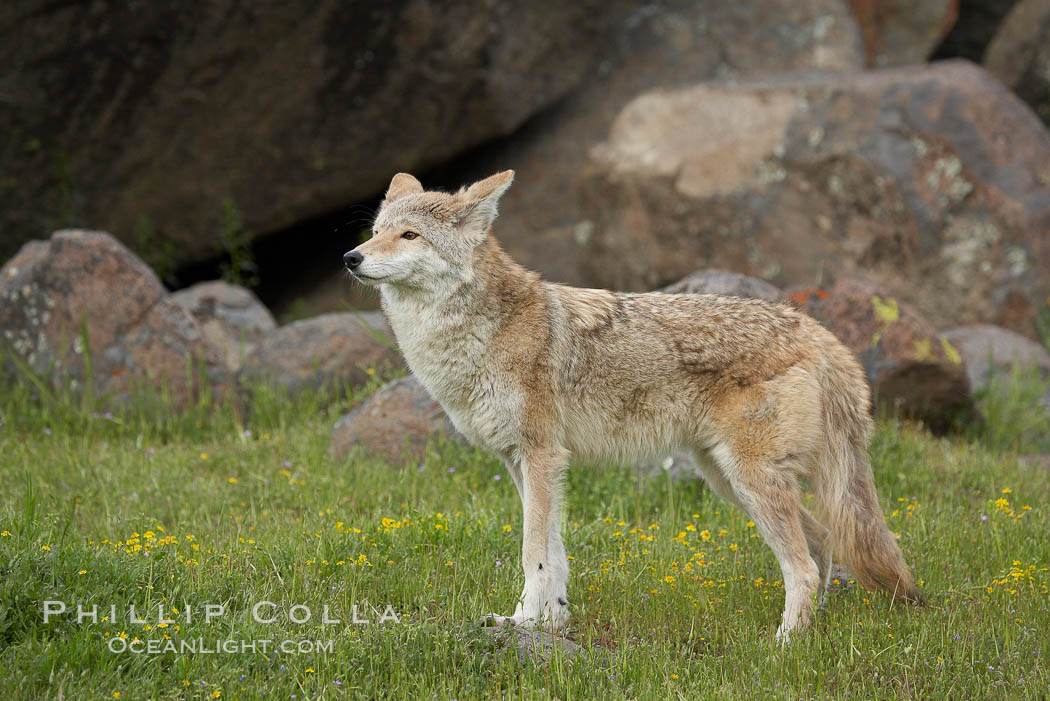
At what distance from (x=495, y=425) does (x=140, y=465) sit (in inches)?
137

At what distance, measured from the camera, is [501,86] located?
11.9 m

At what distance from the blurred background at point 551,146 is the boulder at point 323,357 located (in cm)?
99

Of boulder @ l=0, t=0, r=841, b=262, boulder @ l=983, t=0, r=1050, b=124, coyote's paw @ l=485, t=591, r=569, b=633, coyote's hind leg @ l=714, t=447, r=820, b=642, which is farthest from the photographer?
boulder @ l=983, t=0, r=1050, b=124

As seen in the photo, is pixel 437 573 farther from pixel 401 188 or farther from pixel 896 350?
pixel 896 350

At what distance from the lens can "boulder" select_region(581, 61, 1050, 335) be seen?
10367 mm

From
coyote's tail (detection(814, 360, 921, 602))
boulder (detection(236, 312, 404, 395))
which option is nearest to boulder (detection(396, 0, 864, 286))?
boulder (detection(236, 312, 404, 395))

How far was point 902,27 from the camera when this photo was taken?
44.4 feet

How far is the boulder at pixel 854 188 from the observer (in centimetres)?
1037

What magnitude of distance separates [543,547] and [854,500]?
66.8 inches

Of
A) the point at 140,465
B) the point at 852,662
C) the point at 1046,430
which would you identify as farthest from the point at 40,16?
the point at 1046,430

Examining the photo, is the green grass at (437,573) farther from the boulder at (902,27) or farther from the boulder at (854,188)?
the boulder at (902,27)

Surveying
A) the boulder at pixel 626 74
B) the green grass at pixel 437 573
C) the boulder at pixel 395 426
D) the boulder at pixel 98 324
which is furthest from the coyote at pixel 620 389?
the boulder at pixel 626 74

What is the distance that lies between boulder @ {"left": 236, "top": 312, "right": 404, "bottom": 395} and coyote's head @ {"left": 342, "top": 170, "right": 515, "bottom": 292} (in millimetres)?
3480

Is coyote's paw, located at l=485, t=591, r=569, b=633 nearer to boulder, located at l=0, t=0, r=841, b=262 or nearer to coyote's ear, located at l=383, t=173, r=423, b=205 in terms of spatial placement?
coyote's ear, located at l=383, t=173, r=423, b=205
